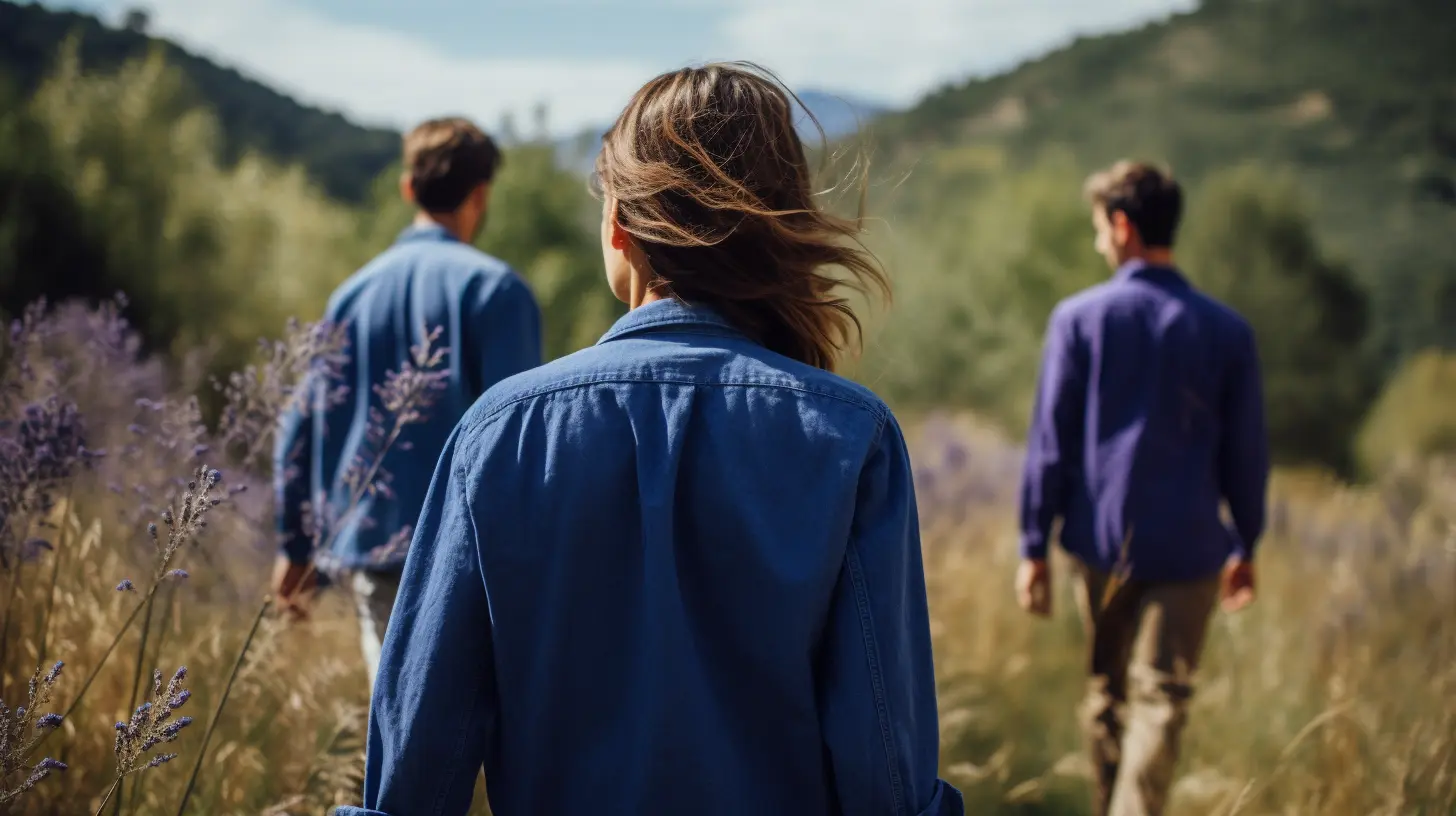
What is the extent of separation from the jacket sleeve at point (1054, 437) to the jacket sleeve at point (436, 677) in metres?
2.69

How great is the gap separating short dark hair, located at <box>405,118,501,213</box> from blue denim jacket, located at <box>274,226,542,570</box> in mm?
173

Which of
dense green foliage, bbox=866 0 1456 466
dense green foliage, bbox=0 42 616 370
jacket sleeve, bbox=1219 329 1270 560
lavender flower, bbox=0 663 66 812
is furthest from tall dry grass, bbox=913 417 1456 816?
dense green foliage, bbox=0 42 616 370

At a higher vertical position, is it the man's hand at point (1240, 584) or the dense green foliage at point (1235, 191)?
the dense green foliage at point (1235, 191)

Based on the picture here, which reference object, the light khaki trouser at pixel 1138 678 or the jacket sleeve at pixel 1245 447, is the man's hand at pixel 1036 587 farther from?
the jacket sleeve at pixel 1245 447

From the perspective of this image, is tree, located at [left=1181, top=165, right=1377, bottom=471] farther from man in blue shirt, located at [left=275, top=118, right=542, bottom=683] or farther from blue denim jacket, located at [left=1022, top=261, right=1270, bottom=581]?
man in blue shirt, located at [left=275, top=118, right=542, bottom=683]

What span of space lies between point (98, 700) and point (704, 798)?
182 cm

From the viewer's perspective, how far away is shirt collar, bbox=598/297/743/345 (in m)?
1.30

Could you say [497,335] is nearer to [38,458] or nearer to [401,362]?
[401,362]

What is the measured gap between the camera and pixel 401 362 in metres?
2.73

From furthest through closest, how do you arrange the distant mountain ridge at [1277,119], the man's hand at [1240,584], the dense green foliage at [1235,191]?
the distant mountain ridge at [1277,119], the dense green foliage at [1235,191], the man's hand at [1240,584]

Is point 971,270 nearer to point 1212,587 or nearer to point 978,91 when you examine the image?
point 1212,587

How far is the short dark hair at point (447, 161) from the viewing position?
3012 mm

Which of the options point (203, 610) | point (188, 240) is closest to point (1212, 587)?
point (203, 610)

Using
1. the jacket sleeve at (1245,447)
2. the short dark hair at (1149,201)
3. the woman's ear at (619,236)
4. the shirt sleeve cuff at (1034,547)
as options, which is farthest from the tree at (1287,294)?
the woman's ear at (619,236)
